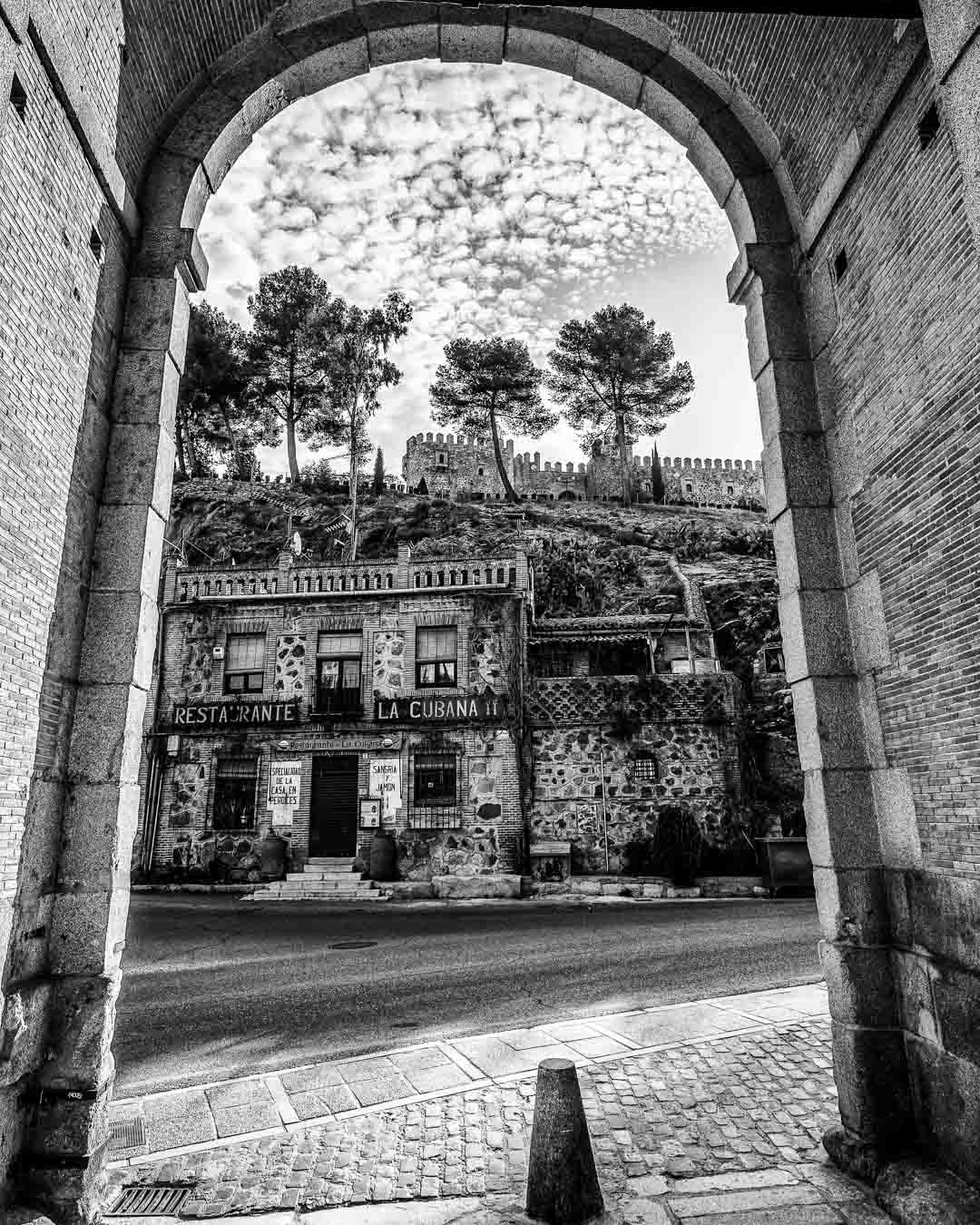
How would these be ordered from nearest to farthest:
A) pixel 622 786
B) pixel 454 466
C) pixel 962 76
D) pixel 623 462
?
1. pixel 962 76
2. pixel 622 786
3. pixel 623 462
4. pixel 454 466

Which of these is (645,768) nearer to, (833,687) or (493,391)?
(833,687)

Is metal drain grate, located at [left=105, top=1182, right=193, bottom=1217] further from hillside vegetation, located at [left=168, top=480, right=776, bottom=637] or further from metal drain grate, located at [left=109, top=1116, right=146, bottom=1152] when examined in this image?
hillside vegetation, located at [left=168, top=480, right=776, bottom=637]

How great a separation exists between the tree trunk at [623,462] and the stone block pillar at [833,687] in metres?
45.8

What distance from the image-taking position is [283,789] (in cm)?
2061

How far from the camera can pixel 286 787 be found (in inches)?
812

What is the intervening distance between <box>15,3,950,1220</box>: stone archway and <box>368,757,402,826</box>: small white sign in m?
15.6

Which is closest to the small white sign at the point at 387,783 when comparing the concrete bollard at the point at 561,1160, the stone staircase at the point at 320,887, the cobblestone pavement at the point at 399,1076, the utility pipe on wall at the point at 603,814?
the stone staircase at the point at 320,887

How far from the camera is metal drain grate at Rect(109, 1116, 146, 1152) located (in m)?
5.15

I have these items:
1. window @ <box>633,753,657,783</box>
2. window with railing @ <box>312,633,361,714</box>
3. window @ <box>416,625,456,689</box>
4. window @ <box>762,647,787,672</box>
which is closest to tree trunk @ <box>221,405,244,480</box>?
window with railing @ <box>312,633,361,714</box>

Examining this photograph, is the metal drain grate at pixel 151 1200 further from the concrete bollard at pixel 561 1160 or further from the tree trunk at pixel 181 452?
the tree trunk at pixel 181 452

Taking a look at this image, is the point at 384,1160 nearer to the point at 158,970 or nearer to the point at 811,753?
the point at 811,753

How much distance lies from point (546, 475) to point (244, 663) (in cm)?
4319

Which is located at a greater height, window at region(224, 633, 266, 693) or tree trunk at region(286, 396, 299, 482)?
tree trunk at region(286, 396, 299, 482)

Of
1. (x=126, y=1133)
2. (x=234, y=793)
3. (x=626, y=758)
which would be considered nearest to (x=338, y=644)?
(x=234, y=793)
